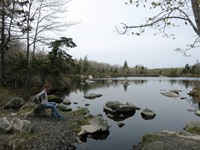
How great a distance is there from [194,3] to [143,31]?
1.08m

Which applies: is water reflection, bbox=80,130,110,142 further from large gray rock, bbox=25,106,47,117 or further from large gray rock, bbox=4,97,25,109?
large gray rock, bbox=4,97,25,109

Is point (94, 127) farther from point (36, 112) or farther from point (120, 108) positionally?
point (120, 108)

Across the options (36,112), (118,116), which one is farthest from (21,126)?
(118,116)

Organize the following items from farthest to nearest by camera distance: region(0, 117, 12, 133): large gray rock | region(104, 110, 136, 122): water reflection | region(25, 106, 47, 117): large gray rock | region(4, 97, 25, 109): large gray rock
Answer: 1. region(104, 110, 136, 122): water reflection
2. region(4, 97, 25, 109): large gray rock
3. region(25, 106, 47, 117): large gray rock
4. region(0, 117, 12, 133): large gray rock

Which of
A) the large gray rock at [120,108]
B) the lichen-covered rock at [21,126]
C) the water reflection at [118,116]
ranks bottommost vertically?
the water reflection at [118,116]

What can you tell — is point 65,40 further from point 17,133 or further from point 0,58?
point 17,133

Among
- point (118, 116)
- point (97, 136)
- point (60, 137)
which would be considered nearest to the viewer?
point (60, 137)

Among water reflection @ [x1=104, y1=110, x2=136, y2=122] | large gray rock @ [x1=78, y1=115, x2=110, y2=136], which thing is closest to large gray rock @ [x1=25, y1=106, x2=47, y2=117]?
large gray rock @ [x1=78, y1=115, x2=110, y2=136]

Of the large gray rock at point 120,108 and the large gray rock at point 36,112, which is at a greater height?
the large gray rock at point 36,112

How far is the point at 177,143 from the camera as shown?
7895mm

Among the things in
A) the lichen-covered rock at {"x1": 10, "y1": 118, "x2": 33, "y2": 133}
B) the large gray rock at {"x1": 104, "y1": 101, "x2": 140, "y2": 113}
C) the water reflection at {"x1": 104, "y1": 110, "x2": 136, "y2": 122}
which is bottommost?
the water reflection at {"x1": 104, "y1": 110, "x2": 136, "y2": 122}

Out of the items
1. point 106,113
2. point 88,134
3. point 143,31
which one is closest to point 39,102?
point 88,134

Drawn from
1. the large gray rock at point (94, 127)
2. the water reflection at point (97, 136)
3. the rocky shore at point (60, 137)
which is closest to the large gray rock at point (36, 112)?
the rocky shore at point (60, 137)

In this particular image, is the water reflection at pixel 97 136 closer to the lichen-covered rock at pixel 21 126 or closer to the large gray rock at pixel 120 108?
the lichen-covered rock at pixel 21 126
